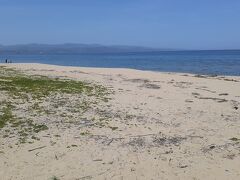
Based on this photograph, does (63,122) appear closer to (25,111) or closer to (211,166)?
(25,111)

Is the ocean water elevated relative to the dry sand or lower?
lower

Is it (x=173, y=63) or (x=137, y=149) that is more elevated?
(x=137, y=149)

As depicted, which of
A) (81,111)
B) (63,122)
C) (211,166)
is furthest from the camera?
(81,111)

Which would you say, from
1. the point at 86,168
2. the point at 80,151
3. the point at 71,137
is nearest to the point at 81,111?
the point at 71,137

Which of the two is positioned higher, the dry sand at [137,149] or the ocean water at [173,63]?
the dry sand at [137,149]

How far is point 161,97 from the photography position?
19812 mm

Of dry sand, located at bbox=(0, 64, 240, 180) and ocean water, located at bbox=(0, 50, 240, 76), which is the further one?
ocean water, located at bbox=(0, 50, 240, 76)

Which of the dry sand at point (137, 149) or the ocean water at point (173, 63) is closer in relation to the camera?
the dry sand at point (137, 149)

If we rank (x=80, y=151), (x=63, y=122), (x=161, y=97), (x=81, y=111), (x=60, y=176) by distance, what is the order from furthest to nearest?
1. (x=161, y=97)
2. (x=81, y=111)
3. (x=63, y=122)
4. (x=80, y=151)
5. (x=60, y=176)

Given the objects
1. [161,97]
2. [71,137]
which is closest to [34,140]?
[71,137]

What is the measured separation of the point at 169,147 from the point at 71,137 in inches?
106

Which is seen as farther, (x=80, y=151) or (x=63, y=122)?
(x=63, y=122)

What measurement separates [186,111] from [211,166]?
22.2 ft

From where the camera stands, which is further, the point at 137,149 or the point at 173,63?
the point at 173,63
